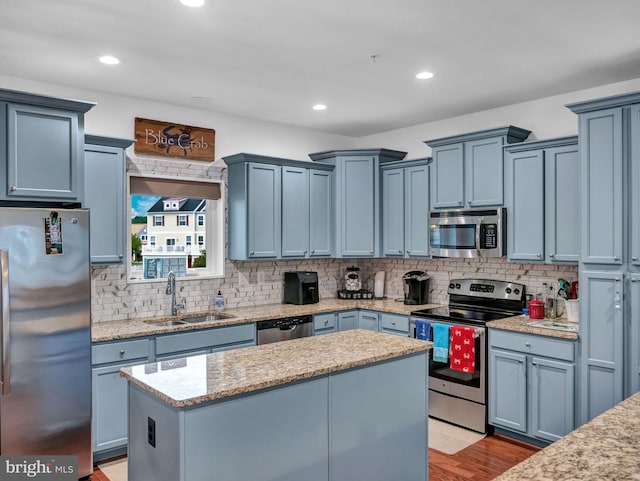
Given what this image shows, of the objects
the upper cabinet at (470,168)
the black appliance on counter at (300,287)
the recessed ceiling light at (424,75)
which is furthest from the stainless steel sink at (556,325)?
the black appliance on counter at (300,287)

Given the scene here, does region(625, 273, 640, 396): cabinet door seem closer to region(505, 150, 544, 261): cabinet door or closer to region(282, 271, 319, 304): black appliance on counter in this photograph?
region(505, 150, 544, 261): cabinet door

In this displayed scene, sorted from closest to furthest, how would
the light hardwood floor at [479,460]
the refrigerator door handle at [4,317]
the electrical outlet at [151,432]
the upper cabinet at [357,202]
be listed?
the electrical outlet at [151,432] → the refrigerator door handle at [4,317] → the light hardwood floor at [479,460] → the upper cabinet at [357,202]

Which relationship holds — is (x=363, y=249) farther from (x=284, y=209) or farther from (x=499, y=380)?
(x=499, y=380)

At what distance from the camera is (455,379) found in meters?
4.18

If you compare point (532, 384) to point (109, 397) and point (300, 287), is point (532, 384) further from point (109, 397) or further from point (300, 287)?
point (109, 397)

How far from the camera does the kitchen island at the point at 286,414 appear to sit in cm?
198

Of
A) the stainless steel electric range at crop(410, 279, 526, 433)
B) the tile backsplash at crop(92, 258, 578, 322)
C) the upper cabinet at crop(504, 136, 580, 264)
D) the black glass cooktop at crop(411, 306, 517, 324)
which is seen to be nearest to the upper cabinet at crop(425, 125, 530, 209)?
the upper cabinet at crop(504, 136, 580, 264)

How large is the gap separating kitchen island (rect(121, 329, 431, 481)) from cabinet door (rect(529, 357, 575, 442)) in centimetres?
131

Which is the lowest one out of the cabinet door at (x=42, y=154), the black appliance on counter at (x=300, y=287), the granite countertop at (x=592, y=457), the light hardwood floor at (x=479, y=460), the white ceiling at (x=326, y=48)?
the light hardwood floor at (x=479, y=460)

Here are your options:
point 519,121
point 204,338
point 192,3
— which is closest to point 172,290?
point 204,338

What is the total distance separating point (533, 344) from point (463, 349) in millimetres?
574

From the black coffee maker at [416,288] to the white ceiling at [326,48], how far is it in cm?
170

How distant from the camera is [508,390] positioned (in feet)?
12.5

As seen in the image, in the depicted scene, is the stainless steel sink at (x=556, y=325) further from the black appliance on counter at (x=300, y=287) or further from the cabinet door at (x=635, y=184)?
the black appliance on counter at (x=300, y=287)
